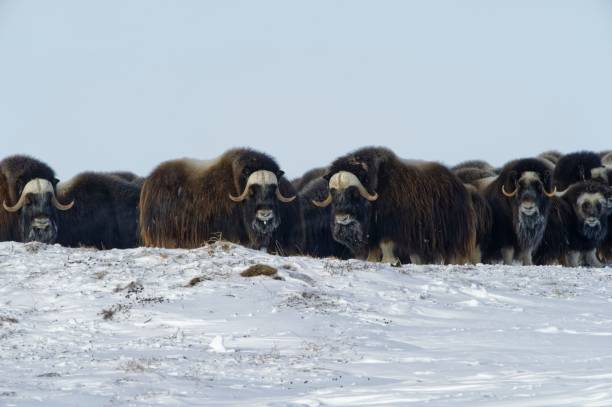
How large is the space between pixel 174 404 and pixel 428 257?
26.8 ft

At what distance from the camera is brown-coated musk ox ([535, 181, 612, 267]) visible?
13.9 meters

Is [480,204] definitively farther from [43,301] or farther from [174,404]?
[174,404]

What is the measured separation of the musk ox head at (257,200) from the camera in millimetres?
12578

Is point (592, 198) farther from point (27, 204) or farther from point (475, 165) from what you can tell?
point (27, 204)

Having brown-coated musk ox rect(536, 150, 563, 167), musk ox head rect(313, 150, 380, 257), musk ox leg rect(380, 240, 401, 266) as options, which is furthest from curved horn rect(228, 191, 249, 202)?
brown-coated musk ox rect(536, 150, 563, 167)

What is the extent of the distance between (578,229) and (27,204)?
723cm

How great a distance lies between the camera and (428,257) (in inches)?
490

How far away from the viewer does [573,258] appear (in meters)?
14.0

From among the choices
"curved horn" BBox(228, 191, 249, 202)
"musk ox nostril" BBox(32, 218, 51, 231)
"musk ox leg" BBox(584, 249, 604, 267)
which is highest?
"curved horn" BBox(228, 191, 249, 202)

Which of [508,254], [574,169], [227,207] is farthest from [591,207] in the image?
[227,207]

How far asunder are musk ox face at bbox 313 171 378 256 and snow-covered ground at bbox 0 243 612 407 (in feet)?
9.04

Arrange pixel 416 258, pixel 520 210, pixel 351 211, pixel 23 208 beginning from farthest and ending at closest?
pixel 23 208 → pixel 520 210 → pixel 416 258 → pixel 351 211

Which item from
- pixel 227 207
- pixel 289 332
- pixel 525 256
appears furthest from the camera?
pixel 525 256

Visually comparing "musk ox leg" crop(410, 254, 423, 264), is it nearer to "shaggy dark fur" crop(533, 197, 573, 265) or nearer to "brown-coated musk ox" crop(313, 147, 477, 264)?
"brown-coated musk ox" crop(313, 147, 477, 264)
